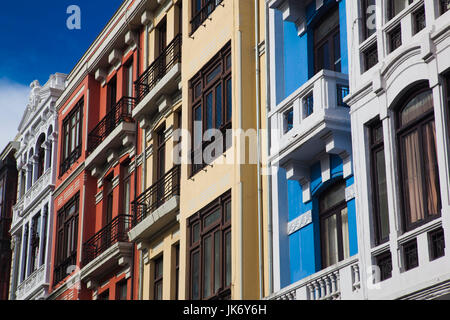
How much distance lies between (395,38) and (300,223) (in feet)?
16.3

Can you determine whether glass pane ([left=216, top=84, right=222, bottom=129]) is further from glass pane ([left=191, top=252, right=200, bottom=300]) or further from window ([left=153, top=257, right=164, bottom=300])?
window ([left=153, top=257, right=164, bottom=300])

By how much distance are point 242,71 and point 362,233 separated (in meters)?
7.13

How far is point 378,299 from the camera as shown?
15.7m

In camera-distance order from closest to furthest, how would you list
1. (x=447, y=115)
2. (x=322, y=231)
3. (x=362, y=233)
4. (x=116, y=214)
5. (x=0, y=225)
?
1. (x=447, y=115)
2. (x=362, y=233)
3. (x=322, y=231)
4. (x=116, y=214)
5. (x=0, y=225)

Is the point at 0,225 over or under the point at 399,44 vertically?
over

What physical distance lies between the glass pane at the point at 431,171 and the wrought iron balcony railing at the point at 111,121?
54.0 feet

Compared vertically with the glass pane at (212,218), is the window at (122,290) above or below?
below

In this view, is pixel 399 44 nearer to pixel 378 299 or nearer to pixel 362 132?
pixel 362 132

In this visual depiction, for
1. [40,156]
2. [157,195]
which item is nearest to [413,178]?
[157,195]

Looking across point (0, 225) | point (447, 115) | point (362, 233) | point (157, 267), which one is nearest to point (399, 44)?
point (447, 115)

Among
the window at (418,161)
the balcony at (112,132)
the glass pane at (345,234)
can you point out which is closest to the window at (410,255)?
the window at (418,161)

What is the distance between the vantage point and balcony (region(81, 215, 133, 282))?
29.1 metres

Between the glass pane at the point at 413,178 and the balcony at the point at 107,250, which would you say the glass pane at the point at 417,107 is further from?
the balcony at the point at 107,250

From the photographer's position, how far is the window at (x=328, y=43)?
20547mm
